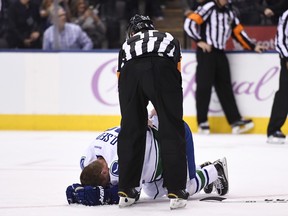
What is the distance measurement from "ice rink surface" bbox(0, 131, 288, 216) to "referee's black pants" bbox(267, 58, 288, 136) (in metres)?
0.24

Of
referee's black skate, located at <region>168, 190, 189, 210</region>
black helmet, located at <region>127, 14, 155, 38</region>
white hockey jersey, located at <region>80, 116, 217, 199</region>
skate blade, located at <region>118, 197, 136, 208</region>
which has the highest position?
black helmet, located at <region>127, 14, 155, 38</region>

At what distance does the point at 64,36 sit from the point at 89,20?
45 cm

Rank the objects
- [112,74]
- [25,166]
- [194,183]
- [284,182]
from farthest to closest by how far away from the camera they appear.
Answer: [112,74] → [25,166] → [284,182] → [194,183]

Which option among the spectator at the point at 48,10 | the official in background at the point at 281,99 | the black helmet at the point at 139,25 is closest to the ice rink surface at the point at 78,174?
the official in background at the point at 281,99

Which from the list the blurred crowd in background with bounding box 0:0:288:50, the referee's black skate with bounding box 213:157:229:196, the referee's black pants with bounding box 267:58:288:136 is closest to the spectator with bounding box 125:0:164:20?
the blurred crowd in background with bounding box 0:0:288:50

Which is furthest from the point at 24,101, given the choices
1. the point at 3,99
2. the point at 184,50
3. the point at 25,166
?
the point at 25,166

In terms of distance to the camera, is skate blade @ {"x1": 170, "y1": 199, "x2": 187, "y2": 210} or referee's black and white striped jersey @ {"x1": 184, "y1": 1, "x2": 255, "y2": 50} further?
referee's black and white striped jersey @ {"x1": 184, "y1": 1, "x2": 255, "y2": 50}

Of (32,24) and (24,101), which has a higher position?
(32,24)

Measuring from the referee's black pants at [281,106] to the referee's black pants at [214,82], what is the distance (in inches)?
41.9

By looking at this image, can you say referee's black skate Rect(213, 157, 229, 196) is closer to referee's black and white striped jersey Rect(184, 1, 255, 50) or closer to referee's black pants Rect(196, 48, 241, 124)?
referee's black pants Rect(196, 48, 241, 124)

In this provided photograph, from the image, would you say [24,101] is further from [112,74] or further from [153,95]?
[153,95]

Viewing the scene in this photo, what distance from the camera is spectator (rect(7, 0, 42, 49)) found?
1172cm

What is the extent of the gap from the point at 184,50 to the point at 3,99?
238 cm

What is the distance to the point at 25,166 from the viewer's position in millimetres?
8164
